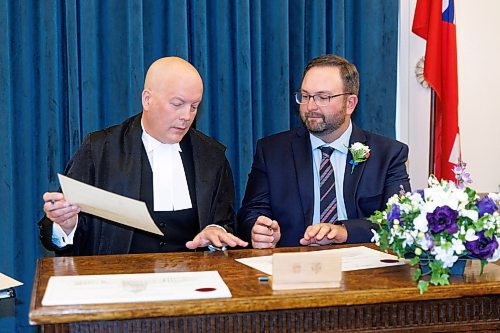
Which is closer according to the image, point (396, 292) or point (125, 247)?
point (396, 292)

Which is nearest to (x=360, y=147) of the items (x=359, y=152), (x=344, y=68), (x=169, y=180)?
(x=359, y=152)

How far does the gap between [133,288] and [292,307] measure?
1.48ft

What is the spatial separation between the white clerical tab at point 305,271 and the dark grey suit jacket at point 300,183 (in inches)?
52.9

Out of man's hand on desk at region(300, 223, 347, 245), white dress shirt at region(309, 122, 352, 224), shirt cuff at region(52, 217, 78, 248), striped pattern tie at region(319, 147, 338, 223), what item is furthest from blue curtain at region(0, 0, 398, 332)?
man's hand on desk at region(300, 223, 347, 245)

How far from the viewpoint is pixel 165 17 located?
3.89 metres

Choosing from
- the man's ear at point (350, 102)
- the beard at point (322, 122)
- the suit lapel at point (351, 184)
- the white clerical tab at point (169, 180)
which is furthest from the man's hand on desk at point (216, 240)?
the man's ear at point (350, 102)

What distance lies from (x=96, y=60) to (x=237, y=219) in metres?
1.18

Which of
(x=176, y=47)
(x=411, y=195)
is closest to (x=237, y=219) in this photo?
(x=176, y=47)

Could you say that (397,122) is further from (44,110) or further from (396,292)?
(396,292)

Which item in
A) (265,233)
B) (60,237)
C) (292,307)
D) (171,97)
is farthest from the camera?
(171,97)

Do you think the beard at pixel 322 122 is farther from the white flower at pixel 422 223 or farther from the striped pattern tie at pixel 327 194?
the white flower at pixel 422 223

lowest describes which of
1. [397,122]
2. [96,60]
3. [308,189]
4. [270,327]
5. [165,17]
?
[270,327]

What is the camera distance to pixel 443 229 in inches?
80.0

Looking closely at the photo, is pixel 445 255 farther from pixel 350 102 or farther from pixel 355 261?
pixel 350 102
